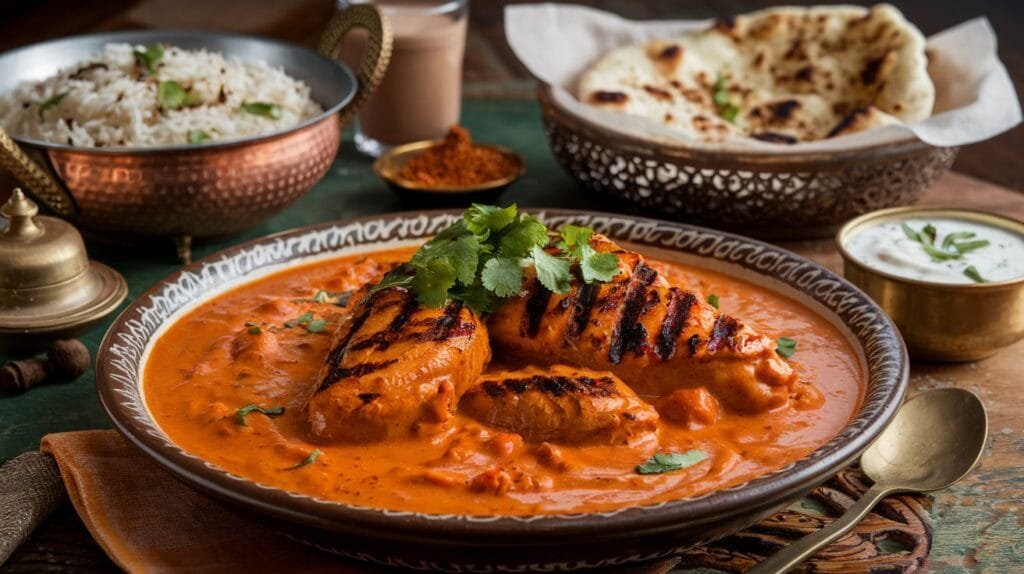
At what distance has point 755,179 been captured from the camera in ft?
14.1

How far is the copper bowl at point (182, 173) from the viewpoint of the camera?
390 centimetres

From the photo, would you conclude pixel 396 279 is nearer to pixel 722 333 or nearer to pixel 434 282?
pixel 434 282

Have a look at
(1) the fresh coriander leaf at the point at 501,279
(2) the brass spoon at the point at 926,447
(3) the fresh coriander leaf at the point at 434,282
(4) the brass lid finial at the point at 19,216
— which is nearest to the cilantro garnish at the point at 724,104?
(2) the brass spoon at the point at 926,447

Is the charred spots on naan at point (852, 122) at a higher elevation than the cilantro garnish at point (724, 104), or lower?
higher

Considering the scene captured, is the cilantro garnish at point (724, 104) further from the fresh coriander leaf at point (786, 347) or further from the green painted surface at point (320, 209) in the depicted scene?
the fresh coriander leaf at point (786, 347)

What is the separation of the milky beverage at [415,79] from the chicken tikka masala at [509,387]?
248 centimetres

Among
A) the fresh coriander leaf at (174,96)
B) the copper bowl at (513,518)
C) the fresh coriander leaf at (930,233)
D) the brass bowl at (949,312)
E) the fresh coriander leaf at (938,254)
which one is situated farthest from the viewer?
the fresh coriander leaf at (174,96)

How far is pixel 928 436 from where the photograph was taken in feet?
10.1

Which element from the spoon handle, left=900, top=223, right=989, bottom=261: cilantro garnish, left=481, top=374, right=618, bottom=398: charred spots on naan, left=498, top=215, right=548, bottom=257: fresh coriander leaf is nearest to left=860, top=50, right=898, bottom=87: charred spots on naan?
left=900, top=223, right=989, bottom=261: cilantro garnish

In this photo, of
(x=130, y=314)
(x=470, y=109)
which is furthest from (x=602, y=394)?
(x=470, y=109)

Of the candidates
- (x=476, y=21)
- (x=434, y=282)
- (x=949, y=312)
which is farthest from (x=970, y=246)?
(x=476, y=21)

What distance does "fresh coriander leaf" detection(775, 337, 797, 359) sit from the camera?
10.2 feet

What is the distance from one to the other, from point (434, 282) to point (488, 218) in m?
0.27

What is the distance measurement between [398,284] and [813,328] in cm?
122
